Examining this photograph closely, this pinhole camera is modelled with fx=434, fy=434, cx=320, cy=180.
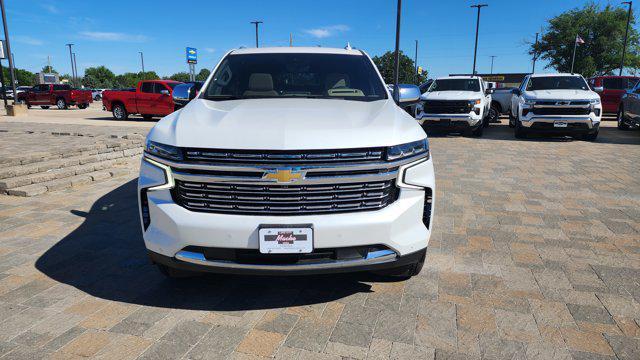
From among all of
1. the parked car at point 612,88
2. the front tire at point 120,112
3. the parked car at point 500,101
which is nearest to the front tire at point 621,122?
the parked car at point 612,88

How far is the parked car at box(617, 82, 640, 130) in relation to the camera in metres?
12.9

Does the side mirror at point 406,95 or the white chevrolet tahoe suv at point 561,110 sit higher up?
the side mirror at point 406,95

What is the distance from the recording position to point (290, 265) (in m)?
2.58

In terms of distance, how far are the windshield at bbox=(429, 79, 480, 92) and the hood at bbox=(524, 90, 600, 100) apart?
197cm

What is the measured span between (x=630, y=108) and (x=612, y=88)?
591cm

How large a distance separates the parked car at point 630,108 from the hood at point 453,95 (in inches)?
182

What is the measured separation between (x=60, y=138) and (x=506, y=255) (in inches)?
412

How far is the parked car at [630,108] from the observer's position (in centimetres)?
1293

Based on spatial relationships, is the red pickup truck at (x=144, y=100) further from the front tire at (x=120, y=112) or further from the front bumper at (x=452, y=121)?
the front bumper at (x=452, y=121)

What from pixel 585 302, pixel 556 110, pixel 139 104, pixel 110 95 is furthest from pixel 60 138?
pixel 556 110

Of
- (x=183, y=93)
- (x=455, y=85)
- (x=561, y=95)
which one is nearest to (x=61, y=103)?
(x=455, y=85)

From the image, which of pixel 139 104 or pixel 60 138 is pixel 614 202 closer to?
pixel 60 138

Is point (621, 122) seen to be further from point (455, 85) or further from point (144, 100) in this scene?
point (144, 100)

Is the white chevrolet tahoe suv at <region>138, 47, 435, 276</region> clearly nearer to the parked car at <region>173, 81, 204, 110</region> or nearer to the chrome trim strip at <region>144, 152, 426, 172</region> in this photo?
the chrome trim strip at <region>144, 152, 426, 172</region>
